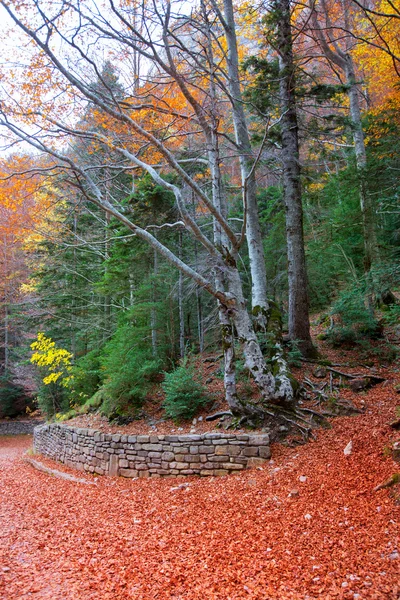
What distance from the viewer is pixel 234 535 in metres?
3.31

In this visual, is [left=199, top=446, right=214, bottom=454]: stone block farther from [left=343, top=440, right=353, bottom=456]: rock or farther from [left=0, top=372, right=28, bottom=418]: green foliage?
[left=0, top=372, right=28, bottom=418]: green foliage

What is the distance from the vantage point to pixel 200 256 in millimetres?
8273

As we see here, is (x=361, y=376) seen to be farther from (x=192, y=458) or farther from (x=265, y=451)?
(x=192, y=458)

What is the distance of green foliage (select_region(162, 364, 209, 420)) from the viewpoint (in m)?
6.19

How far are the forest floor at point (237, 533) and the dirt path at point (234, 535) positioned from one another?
0.04 feet

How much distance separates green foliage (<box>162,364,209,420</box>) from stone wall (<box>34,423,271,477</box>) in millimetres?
591

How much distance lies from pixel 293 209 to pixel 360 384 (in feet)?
11.1

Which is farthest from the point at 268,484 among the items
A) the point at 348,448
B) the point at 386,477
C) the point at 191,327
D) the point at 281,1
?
the point at 281,1

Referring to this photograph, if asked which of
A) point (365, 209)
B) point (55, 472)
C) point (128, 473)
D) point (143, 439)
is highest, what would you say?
point (365, 209)

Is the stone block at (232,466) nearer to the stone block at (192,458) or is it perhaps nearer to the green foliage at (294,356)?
the stone block at (192,458)

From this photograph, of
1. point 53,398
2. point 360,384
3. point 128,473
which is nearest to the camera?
point 360,384

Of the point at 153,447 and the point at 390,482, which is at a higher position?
the point at 390,482

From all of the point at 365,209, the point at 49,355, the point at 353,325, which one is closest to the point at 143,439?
the point at 353,325

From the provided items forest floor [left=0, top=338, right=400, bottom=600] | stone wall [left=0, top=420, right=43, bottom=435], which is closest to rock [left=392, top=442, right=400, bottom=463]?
forest floor [left=0, top=338, right=400, bottom=600]
